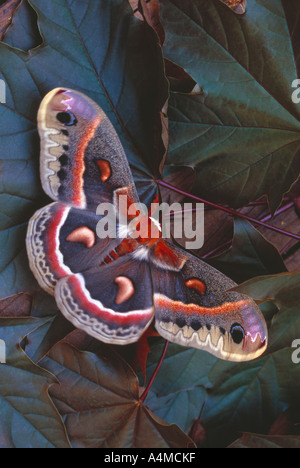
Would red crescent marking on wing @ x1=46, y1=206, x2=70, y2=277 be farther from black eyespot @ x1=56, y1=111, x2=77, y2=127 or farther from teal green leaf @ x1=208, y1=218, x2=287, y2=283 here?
teal green leaf @ x1=208, y1=218, x2=287, y2=283

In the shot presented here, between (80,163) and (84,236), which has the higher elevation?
(80,163)

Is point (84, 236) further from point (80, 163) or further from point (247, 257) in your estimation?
point (247, 257)

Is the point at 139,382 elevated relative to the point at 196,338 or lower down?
lower down

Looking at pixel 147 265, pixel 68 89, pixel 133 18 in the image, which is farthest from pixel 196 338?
pixel 133 18

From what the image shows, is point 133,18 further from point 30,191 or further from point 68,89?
point 30,191

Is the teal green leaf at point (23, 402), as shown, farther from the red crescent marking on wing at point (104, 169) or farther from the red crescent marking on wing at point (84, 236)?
the red crescent marking on wing at point (104, 169)

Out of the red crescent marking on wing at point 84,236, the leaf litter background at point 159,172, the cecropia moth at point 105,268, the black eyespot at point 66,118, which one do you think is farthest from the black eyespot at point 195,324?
the black eyespot at point 66,118

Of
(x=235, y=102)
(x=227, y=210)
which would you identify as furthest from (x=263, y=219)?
(x=235, y=102)
